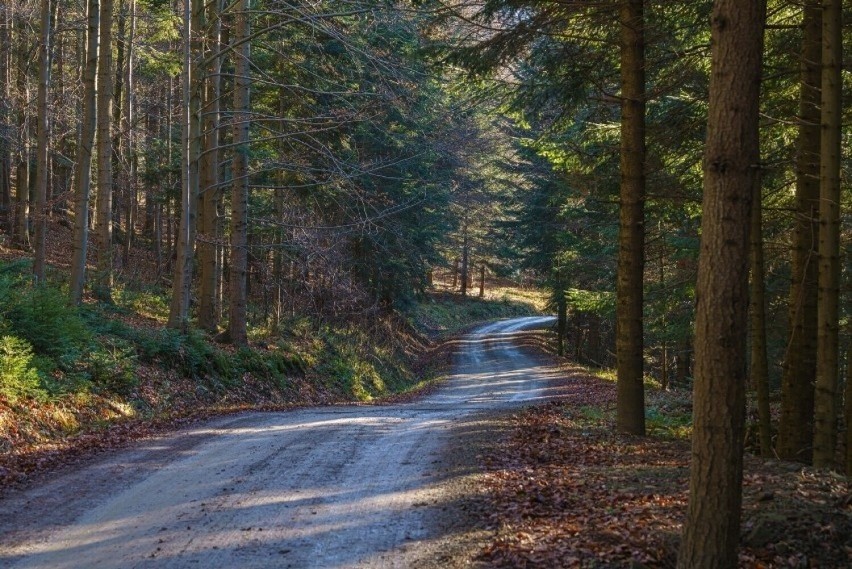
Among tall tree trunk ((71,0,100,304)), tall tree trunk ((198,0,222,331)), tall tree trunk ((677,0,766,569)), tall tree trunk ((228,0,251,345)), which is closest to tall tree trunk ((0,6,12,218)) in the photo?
tall tree trunk ((71,0,100,304))

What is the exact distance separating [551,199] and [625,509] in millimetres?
26938

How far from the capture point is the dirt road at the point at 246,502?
236 inches

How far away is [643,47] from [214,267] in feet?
41.6

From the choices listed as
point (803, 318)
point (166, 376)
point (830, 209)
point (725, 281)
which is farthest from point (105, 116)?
point (725, 281)

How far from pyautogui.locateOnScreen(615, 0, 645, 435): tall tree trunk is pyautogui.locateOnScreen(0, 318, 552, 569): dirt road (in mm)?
2755

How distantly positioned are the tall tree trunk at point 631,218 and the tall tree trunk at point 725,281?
20.3 feet

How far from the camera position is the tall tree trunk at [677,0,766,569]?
4.81m

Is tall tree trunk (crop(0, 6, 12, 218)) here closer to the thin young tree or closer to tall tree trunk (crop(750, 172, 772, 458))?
the thin young tree

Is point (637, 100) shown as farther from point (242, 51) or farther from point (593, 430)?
point (242, 51)

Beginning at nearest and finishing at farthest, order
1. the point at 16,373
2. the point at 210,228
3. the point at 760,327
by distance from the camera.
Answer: the point at 760,327 → the point at 16,373 → the point at 210,228

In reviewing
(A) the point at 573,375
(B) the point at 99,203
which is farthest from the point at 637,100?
(A) the point at 573,375

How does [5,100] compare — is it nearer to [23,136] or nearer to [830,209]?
[23,136]

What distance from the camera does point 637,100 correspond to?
1088 cm

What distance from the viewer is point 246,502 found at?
Answer: 7.43 metres
